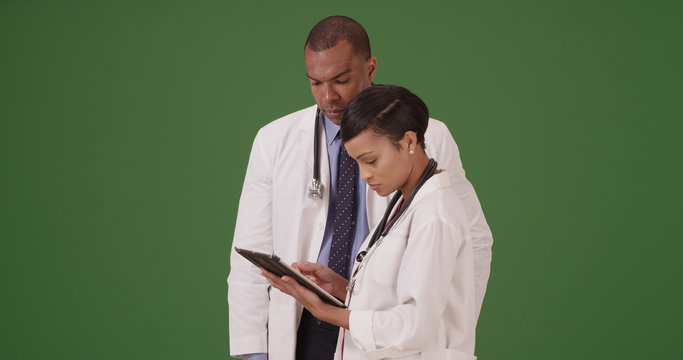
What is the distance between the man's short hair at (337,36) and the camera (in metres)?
2.28

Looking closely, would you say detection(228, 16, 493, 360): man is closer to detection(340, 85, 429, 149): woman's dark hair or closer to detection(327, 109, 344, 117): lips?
detection(327, 109, 344, 117): lips

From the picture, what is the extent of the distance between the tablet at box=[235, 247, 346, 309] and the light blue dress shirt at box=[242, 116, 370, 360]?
353mm

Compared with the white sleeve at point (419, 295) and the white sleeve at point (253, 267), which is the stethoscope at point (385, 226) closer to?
the white sleeve at point (419, 295)

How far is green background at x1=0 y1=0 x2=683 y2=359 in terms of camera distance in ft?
12.0

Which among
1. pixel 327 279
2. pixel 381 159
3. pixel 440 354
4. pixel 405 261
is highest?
pixel 381 159

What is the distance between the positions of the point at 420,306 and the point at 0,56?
126 inches

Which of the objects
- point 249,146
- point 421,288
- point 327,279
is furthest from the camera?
point 249,146

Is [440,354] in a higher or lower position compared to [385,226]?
lower

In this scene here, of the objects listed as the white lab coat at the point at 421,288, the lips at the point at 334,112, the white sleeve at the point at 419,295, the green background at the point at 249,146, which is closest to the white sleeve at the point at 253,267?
the lips at the point at 334,112

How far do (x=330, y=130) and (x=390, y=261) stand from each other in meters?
0.75

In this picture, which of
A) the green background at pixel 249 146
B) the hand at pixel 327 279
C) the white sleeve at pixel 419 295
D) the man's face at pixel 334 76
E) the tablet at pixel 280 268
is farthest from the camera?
the green background at pixel 249 146

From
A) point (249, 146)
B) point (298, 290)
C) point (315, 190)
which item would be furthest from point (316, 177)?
point (249, 146)

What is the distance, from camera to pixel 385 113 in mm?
1833

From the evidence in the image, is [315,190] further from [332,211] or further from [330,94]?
[330,94]
